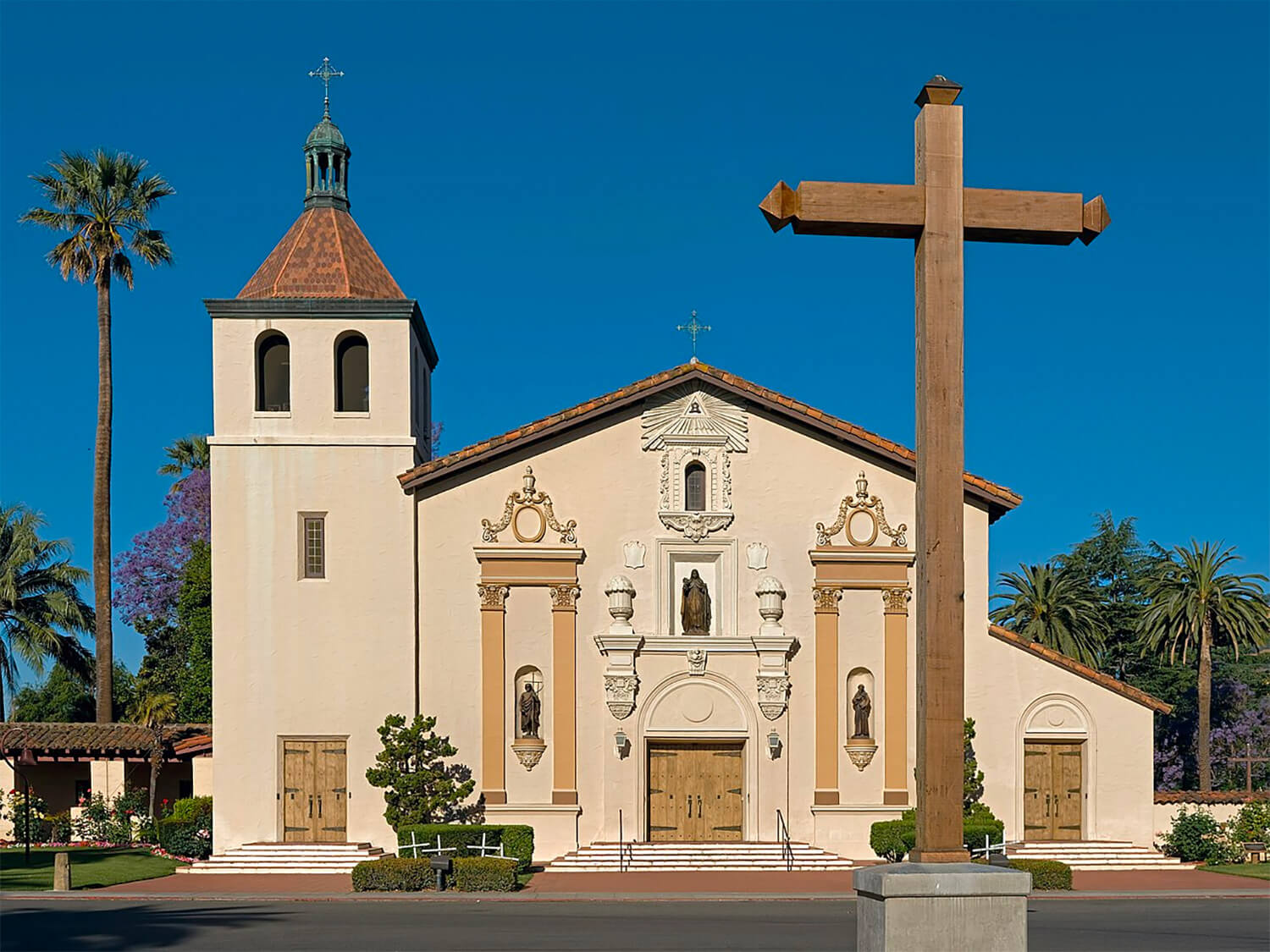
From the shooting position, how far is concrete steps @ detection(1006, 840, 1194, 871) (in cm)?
3256

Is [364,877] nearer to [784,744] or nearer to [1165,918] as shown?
[784,744]

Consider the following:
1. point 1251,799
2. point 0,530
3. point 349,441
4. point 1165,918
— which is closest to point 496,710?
point 349,441

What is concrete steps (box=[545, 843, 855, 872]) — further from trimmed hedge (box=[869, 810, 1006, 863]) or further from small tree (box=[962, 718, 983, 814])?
small tree (box=[962, 718, 983, 814])

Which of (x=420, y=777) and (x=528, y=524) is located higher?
(x=528, y=524)

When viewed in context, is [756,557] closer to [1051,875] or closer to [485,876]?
[1051,875]

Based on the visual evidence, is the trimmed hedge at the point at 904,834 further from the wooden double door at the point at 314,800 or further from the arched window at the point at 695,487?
the wooden double door at the point at 314,800

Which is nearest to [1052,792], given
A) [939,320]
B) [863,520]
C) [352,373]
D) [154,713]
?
[863,520]

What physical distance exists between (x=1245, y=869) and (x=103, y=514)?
3383 centimetres

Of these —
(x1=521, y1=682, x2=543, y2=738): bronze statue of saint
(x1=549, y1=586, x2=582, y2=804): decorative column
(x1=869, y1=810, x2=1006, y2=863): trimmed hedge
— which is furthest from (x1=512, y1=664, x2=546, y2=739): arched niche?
(x1=869, y1=810, x2=1006, y2=863): trimmed hedge

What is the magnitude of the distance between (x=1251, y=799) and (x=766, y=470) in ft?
46.5

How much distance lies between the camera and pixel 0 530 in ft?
172

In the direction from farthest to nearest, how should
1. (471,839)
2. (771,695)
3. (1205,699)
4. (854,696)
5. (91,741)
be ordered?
(1205,699), (91,741), (854,696), (771,695), (471,839)

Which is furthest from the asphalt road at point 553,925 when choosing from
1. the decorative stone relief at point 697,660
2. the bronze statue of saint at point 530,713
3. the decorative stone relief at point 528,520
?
the decorative stone relief at point 528,520

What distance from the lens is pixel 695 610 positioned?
110 ft
